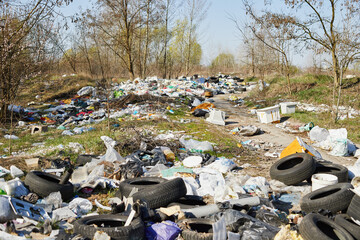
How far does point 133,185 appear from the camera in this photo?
15.3 feet

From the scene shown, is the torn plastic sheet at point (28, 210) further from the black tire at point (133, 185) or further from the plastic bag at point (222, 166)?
the plastic bag at point (222, 166)

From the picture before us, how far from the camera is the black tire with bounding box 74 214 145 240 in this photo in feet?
10.3

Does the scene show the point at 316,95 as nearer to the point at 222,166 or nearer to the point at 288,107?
the point at 288,107

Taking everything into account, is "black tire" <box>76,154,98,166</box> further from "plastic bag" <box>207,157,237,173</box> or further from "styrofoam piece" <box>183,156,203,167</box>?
"plastic bag" <box>207,157,237,173</box>

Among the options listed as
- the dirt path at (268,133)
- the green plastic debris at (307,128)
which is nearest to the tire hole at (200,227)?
the dirt path at (268,133)

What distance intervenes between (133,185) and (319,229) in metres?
2.65

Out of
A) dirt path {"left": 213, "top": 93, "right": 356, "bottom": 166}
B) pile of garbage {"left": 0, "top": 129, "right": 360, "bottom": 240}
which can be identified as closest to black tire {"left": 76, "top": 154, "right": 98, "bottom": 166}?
pile of garbage {"left": 0, "top": 129, "right": 360, "bottom": 240}

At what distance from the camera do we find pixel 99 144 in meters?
7.48

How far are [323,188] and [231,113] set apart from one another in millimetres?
9896

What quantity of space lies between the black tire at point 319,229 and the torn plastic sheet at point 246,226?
1.06 feet

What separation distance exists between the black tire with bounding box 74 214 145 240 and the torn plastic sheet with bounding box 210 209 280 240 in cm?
94

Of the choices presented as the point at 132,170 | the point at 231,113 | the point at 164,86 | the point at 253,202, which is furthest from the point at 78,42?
the point at 253,202

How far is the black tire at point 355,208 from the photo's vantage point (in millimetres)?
3605

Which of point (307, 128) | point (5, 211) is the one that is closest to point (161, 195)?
point (5, 211)
